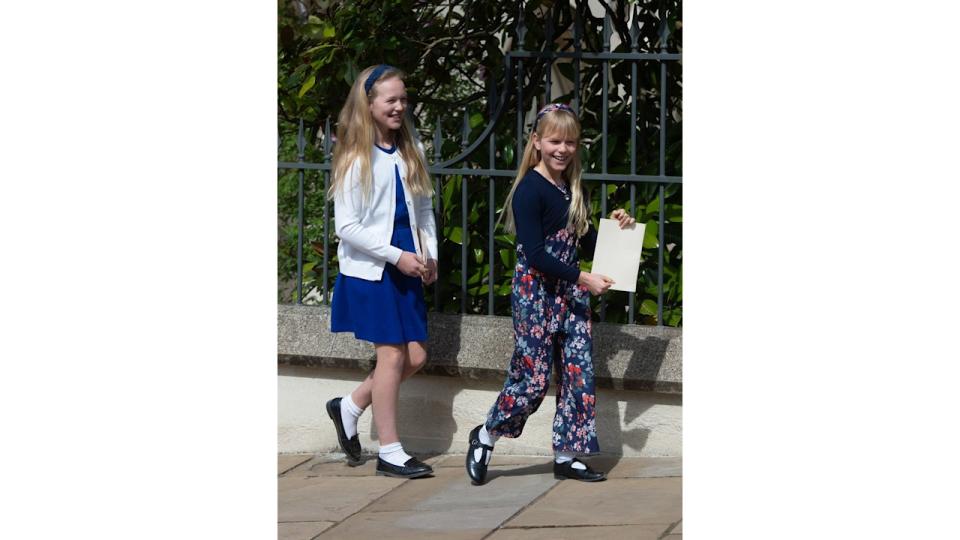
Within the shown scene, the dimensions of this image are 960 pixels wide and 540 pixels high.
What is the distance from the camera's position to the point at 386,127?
17.6ft

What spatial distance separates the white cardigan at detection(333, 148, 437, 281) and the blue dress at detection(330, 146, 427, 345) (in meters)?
0.03

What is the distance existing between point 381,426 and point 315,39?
6.45ft

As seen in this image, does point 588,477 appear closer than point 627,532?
No

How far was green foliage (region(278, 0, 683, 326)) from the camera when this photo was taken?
5840mm

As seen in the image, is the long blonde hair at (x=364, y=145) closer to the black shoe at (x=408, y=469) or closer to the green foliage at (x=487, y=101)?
the green foliage at (x=487, y=101)

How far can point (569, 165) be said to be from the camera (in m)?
5.27

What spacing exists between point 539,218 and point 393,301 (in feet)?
2.19

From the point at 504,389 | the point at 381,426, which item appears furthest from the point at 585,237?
the point at 381,426

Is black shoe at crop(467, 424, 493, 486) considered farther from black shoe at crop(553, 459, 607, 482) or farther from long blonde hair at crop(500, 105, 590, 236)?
long blonde hair at crop(500, 105, 590, 236)

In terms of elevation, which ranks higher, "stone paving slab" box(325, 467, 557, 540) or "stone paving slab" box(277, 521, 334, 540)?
"stone paving slab" box(325, 467, 557, 540)

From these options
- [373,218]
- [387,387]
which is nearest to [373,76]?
[373,218]

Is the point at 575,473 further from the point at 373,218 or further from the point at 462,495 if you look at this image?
the point at 373,218

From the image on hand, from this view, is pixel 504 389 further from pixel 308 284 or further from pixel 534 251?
pixel 308 284

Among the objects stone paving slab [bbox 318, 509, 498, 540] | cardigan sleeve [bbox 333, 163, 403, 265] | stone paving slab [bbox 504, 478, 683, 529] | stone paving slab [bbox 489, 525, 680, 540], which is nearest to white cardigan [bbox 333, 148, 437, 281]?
cardigan sleeve [bbox 333, 163, 403, 265]
